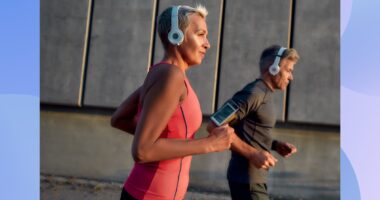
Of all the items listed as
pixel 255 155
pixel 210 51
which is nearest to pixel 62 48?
pixel 210 51

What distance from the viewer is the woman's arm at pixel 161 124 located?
53.3 inches

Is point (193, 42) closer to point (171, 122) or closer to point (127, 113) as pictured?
point (171, 122)

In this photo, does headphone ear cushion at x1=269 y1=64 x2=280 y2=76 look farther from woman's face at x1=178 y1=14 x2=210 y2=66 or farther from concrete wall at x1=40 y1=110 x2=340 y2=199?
concrete wall at x1=40 y1=110 x2=340 y2=199

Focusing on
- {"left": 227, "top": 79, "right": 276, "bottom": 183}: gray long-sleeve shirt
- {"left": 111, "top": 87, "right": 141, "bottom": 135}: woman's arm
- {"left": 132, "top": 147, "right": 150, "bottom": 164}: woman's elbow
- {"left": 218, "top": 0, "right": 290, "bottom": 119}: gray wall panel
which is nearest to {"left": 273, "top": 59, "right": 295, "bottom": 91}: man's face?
{"left": 227, "top": 79, "right": 276, "bottom": 183}: gray long-sleeve shirt

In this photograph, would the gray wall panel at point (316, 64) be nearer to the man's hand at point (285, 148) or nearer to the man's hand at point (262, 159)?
the man's hand at point (285, 148)

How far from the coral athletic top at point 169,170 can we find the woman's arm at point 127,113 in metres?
0.38

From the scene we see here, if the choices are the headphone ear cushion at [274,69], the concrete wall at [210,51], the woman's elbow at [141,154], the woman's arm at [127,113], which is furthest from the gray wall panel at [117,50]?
the woman's elbow at [141,154]

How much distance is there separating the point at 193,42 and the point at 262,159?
702 mm

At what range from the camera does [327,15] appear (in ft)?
20.3

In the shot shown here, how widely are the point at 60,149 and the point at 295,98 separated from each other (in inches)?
150

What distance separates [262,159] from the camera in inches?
76.9

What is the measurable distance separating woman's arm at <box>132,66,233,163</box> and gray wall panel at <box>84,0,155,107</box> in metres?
5.22

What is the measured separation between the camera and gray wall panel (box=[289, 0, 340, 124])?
614 cm

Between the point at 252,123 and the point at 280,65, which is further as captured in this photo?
the point at 280,65
